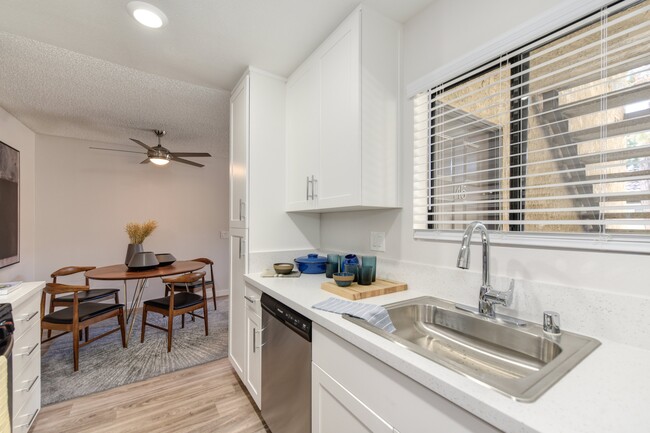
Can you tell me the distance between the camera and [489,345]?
108 cm

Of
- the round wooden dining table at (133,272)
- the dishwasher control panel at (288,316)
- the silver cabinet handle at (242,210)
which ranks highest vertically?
the silver cabinet handle at (242,210)

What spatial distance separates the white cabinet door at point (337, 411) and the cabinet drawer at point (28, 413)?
5.32 ft

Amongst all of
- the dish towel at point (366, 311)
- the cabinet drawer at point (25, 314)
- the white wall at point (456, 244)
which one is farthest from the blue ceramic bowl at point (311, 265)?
the cabinet drawer at point (25, 314)

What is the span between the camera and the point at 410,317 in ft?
4.21

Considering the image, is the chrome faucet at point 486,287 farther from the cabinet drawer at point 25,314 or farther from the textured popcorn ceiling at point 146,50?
the cabinet drawer at point 25,314

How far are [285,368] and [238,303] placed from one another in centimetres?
88

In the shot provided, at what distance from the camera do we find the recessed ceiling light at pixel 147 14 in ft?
4.71

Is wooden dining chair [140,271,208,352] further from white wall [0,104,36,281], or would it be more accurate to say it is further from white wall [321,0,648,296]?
white wall [321,0,648,296]

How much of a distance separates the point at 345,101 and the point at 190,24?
0.98m

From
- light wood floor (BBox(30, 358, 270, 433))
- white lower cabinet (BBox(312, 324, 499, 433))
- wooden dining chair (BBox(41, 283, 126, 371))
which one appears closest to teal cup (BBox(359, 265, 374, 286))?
white lower cabinet (BBox(312, 324, 499, 433))

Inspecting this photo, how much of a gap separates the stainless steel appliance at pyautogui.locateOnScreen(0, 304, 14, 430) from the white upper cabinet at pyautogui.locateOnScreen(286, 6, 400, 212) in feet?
4.59

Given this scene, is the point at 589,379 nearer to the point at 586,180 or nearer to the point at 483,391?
the point at 483,391

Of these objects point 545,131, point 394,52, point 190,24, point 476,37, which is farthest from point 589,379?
point 190,24

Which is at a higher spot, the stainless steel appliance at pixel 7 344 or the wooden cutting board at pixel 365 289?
the wooden cutting board at pixel 365 289
